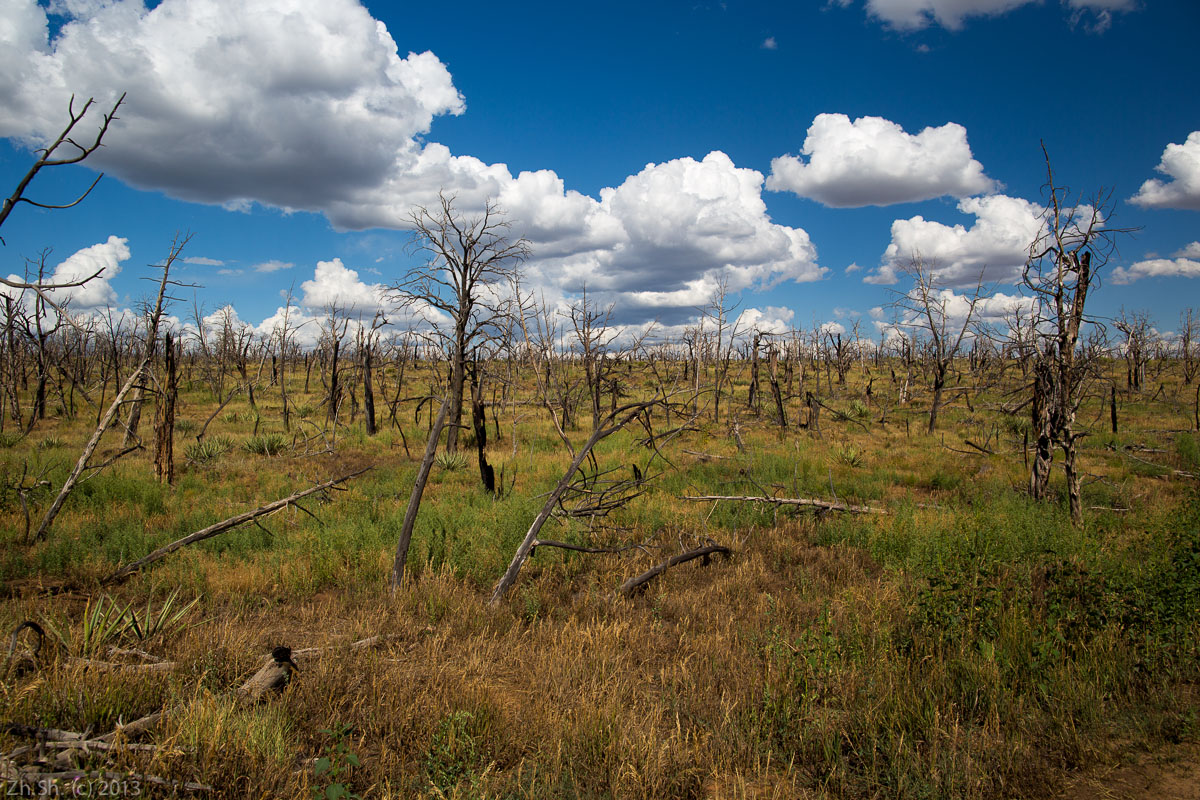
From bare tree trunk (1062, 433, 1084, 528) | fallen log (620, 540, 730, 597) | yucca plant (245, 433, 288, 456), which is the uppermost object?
bare tree trunk (1062, 433, 1084, 528)

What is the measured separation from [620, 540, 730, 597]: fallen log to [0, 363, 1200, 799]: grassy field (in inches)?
6.7

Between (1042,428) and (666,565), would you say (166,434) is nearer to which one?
(666,565)

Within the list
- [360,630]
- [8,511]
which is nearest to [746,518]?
[360,630]

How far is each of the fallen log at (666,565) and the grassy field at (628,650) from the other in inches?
6.7

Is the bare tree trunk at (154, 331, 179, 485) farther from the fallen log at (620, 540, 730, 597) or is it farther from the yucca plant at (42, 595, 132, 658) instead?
the fallen log at (620, 540, 730, 597)

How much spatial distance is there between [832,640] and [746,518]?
16.9 ft

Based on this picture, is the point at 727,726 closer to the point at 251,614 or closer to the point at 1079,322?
the point at 251,614

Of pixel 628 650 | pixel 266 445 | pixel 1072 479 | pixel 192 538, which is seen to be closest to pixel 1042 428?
pixel 1072 479

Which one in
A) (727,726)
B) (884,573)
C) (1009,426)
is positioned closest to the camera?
(727,726)

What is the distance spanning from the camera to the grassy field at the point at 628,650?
311 cm

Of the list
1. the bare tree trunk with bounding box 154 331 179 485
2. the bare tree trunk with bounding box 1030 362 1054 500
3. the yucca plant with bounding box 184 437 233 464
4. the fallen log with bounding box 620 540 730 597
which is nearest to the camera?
the fallen log with bounding box 620 540 730 597

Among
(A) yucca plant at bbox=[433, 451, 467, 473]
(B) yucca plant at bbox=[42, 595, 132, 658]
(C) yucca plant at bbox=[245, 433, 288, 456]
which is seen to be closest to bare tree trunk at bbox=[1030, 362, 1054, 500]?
(B) yucca plant at bbox=[42, 595, 132, 658]

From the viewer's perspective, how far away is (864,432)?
818 inches

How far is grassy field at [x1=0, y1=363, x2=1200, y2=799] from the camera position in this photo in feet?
10.2
